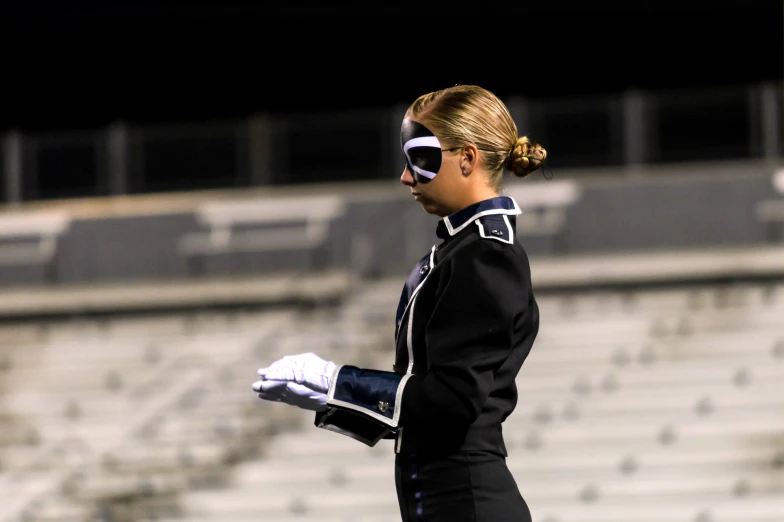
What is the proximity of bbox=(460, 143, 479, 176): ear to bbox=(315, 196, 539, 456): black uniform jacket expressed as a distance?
0.22 ft

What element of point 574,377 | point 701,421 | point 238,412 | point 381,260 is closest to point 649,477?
point 701,421

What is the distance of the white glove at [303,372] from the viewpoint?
2.42 meters

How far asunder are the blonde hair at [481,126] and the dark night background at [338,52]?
16499 mm

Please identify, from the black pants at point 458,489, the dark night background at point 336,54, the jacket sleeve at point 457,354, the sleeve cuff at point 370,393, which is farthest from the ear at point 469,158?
the dark night background at point 336,54

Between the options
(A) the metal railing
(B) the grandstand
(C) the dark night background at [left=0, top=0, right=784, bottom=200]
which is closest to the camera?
(B) the grandstand

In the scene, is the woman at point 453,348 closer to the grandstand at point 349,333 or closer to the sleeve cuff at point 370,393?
the sleeve cuff at point 370,393

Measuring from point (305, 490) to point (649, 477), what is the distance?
208 centimetres

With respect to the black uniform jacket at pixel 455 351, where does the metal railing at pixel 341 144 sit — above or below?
above

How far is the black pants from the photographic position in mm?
2438

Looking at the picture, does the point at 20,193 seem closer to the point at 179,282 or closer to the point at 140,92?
the point at 179,282

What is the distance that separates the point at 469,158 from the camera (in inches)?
98.6

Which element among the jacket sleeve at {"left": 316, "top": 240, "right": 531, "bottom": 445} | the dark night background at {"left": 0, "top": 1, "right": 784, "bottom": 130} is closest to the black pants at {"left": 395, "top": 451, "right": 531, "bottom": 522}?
the jacket sleeve at {"left": 316, "top": 240, "right": 531, "bottom": 445}

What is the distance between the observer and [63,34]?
2003 cm

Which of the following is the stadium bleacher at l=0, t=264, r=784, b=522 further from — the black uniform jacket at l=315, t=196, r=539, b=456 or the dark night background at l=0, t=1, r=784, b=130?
the dark night background at l=0, t=1, r=784, b=130
